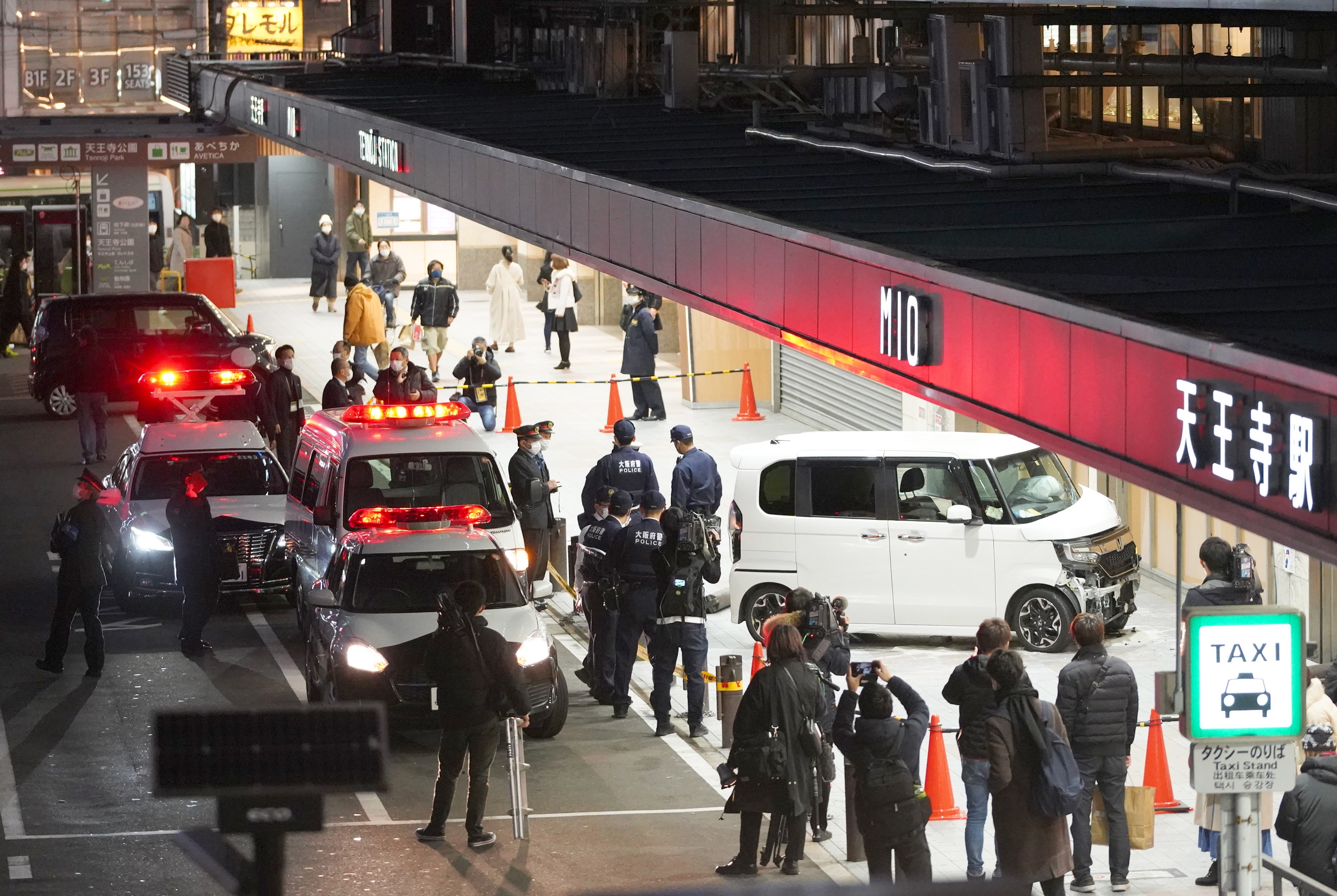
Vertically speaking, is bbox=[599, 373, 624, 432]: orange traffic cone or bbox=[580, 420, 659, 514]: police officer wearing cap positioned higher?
bbox=[580, 420, 659, 514]: police officer wearing cap

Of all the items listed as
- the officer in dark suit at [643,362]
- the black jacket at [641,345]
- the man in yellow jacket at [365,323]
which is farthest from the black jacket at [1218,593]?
the man in yellow jacket at [365,323]

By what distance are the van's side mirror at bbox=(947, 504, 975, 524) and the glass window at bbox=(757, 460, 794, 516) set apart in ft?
4.34

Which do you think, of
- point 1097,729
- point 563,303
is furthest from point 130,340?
point 1097,729

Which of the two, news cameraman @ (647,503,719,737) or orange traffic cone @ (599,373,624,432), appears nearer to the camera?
news cameraman @ (647,503,719,737)

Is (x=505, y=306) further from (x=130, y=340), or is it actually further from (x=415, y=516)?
(x=415, y=516)

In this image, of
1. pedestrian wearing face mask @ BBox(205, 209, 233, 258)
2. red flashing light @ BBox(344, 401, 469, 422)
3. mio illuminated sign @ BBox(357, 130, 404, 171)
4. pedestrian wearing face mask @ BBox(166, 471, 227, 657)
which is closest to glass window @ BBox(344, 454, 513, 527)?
red flashing light @ BBox(344, 401, 469, 422)

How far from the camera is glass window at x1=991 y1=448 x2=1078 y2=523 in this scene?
17.0 metres

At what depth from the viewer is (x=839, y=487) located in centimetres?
1719

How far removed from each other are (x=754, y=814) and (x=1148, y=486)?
335 centimetres

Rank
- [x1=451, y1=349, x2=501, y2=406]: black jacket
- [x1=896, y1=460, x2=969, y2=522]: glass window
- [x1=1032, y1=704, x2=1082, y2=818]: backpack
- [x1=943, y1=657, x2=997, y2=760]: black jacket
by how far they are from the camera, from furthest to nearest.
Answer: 1. [x1=451, y1=349, x2=501, y2=406]: black jacket
2. [x1=896, y1=460, x2=969, y2=522]: glass window
3. [x1=943, y1=657, x2=997, y2=760]: black jacket
4. [x1=1032, y1=704, x2=1082, y2=818]: backpack

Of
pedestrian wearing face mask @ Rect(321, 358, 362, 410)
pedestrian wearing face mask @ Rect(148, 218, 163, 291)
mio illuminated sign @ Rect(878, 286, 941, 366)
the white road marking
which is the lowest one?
the white road marking

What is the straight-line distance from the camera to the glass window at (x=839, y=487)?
1712cm

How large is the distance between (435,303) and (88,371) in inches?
247

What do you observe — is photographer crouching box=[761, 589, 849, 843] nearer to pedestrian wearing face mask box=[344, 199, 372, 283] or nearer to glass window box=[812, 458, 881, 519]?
glass window box=[812, 458, 881, 519]
